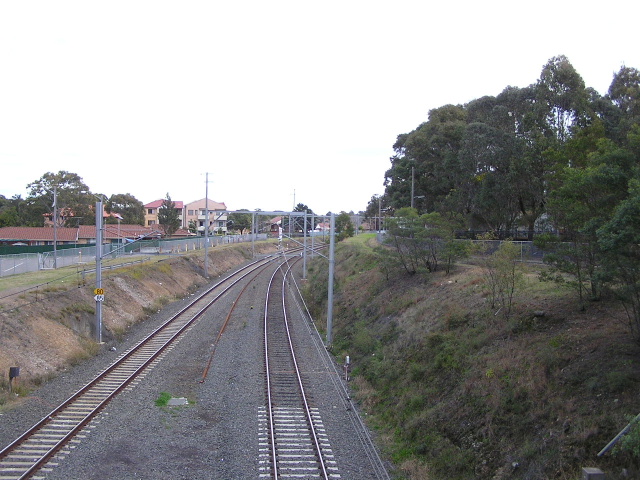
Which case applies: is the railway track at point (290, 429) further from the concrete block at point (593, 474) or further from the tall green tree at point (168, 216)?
the tall green tree at point (168, 216)

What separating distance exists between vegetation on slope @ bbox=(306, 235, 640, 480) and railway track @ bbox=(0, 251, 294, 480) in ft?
26.0

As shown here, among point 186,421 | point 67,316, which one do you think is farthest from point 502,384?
point 67,316

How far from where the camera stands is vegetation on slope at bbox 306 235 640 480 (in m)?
10.1

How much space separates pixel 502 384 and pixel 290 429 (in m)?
5.61

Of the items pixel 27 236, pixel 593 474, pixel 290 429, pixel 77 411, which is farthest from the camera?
pixel 27 236

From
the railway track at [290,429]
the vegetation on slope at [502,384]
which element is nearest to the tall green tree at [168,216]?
the railway track at [290,429]

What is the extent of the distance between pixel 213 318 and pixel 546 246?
64.7 feet

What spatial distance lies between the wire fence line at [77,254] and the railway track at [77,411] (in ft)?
17.2

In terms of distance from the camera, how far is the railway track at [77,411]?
11477 millimetres

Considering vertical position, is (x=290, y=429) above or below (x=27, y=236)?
below

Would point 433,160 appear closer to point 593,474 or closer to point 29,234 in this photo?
point 593,474

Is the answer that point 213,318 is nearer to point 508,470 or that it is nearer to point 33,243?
point 508,470

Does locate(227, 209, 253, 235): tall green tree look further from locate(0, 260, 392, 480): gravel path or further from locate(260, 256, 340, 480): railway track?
locate(260, 256, 340, 480): railway track

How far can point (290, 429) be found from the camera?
46.1ft
